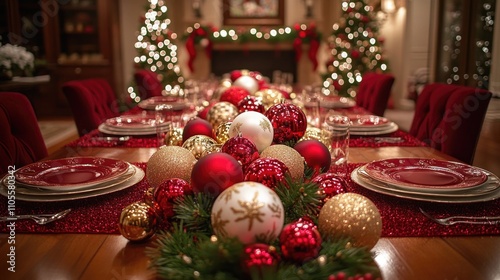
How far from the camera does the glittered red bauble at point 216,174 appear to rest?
0.79 metres

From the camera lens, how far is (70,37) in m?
7.46

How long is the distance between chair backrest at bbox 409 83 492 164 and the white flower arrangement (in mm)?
3458

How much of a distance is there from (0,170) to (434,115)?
175 centimetres

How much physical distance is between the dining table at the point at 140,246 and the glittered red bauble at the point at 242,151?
0.24 m

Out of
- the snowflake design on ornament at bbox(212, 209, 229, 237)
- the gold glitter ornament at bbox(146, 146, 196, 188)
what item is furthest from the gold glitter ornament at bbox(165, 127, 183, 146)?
the snowflake design on ornament at bbox(212, 209, 229, 237)

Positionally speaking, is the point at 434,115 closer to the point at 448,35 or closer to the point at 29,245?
the point at 29,245

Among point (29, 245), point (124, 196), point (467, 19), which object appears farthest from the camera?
point (467, 19)

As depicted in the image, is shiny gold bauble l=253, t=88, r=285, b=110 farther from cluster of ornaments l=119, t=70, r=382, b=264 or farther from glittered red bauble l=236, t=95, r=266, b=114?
cluster of ornaments l=119, t=70, r=382, b=264

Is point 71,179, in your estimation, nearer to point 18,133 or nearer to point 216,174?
point 216,174

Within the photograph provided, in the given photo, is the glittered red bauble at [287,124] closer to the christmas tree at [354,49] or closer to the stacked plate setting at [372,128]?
the stacked plate setting at [372,128]

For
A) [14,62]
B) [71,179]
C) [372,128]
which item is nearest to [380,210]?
[71,179]

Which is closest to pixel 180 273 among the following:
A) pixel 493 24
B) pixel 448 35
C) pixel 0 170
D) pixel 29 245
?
pixel 29 245

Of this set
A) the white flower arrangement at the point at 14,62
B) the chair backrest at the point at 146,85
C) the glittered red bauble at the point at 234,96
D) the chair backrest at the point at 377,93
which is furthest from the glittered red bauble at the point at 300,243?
the white flower arrangement at the point at 14,62

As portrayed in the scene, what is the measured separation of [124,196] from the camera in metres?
1.11
